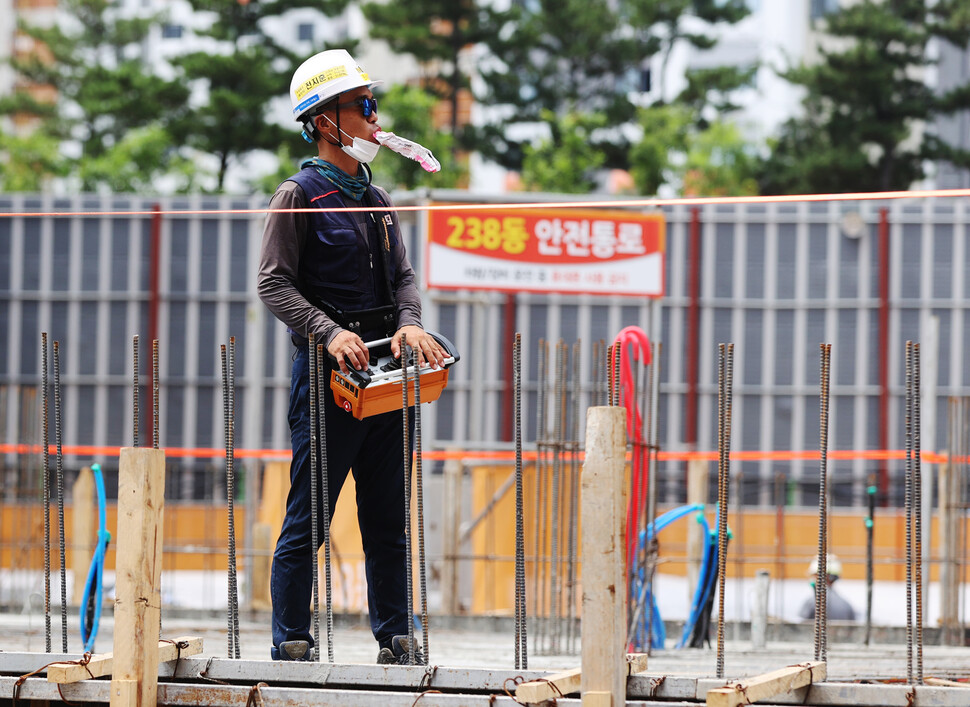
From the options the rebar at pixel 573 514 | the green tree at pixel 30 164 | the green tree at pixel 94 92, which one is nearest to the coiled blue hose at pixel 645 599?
the rebar at pixel 573 514

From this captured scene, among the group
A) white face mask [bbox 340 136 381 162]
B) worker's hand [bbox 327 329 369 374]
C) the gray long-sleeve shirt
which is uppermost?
white face mask [bbox 340 136 381 162]

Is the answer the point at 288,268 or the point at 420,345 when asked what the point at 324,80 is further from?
the point at 420,345

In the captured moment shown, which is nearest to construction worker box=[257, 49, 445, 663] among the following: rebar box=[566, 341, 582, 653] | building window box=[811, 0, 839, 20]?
rebar box=[566, 341, 582, 653]

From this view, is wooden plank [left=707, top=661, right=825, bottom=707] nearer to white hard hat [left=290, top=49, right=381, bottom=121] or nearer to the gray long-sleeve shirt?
the gray long-sleeve shirt

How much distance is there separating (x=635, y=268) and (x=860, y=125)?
19.8m

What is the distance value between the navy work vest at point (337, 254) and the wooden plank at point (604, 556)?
1104 mm

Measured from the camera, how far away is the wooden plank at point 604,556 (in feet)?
11.9

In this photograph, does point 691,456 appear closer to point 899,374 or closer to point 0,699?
point 0,699

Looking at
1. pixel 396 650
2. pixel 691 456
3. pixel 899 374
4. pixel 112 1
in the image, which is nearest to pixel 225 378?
pixel 396 650

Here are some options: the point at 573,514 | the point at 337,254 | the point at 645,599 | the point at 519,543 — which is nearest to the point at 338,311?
the point at 337,254

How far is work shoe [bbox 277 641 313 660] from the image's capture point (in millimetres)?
4297

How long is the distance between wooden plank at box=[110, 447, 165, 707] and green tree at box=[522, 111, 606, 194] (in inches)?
1060

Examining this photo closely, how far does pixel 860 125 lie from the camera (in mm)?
28719

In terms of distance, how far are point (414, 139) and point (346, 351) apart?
88.4 ft
